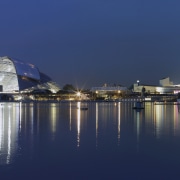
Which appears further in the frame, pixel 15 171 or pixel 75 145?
pixel 75 145

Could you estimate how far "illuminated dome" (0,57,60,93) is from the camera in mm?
132125

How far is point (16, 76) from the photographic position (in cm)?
13225

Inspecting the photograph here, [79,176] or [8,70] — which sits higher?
[8,70]

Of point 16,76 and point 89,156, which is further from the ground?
point 16,76

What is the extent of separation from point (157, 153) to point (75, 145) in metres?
4.27

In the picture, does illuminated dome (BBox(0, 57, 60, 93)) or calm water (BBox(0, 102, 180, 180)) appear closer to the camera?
calm water (BBox(0, 102, 180, 180))

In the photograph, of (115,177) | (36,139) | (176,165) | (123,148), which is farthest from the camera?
(36,139)

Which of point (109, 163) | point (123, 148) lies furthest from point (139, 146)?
point (109, 163)

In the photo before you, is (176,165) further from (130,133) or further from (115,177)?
(130,133)

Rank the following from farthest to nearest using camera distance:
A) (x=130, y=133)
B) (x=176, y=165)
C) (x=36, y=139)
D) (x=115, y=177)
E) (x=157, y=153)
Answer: (x=130, y=133) → (x=36, y=139) → (x=157, y=153) → (x=176, y=165) → (x=115, y=177)

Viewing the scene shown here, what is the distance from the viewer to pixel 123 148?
61.5ft

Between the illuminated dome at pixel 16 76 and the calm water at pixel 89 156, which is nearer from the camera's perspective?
the calm water at pixel 89 156

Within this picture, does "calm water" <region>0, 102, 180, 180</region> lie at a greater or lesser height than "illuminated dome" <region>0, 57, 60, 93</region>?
lesser

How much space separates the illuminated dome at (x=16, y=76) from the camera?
13212 centimetres
